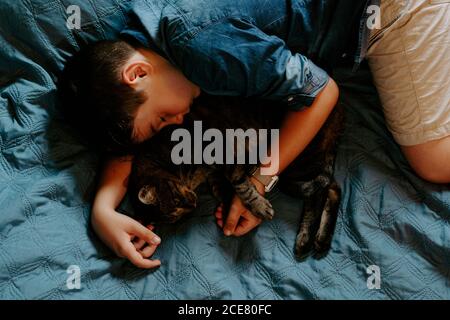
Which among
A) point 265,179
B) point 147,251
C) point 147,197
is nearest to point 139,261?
point 147,251

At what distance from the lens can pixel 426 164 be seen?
121cm

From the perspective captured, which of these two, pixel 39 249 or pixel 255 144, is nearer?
pixel 39 249

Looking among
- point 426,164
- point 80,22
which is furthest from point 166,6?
point 426,164

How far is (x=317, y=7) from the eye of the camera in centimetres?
116

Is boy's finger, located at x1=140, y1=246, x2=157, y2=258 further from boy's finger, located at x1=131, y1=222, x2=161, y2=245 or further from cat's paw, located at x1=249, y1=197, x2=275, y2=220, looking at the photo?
cat's paw, located at x1=249, y1=197, x2=275, y2=220

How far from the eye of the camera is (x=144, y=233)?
3.84 feet

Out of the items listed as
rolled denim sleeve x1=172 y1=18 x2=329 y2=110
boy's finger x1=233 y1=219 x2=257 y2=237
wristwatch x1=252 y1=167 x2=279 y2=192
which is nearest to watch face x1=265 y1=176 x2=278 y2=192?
wristwatch x1=252 y1=167 x2=279 y2=192

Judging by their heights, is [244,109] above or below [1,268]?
above

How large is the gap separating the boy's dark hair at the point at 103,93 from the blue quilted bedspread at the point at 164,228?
0.58ft

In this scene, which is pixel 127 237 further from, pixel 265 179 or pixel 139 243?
pixel 265 179

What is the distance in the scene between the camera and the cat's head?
117cm

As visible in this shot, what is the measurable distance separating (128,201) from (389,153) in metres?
0.73
